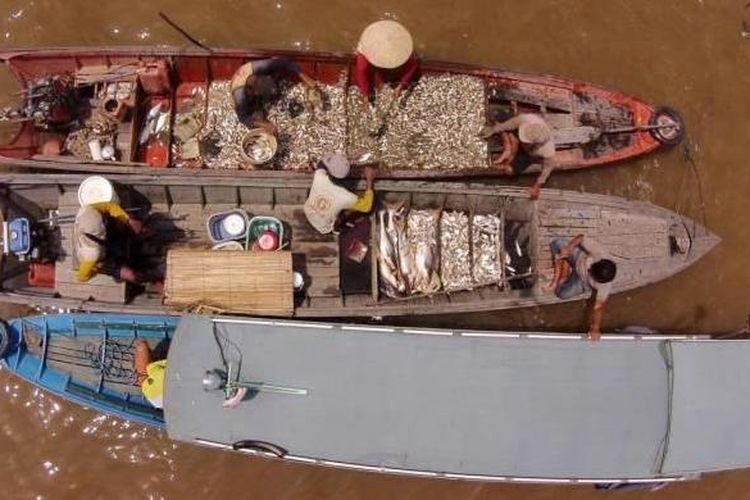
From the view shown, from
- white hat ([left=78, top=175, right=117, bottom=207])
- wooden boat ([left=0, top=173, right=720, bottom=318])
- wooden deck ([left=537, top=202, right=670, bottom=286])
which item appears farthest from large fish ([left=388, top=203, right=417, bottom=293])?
white hat ([left=78, top=175, right=117, bottom=207])

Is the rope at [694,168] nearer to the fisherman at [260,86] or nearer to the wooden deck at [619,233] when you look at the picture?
the wooden deck at [619,233]

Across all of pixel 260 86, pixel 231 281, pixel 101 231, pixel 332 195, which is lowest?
pixel 231 281

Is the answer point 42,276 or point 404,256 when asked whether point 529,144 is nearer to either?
point 404,256

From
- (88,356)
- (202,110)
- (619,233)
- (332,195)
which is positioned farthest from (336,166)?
(88,356)

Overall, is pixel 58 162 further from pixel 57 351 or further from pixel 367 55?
pixel 367 55

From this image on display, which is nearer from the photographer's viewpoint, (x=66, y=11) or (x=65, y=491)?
(x=65, y=491)

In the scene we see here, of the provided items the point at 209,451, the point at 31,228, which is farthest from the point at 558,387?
the point at 31,228
